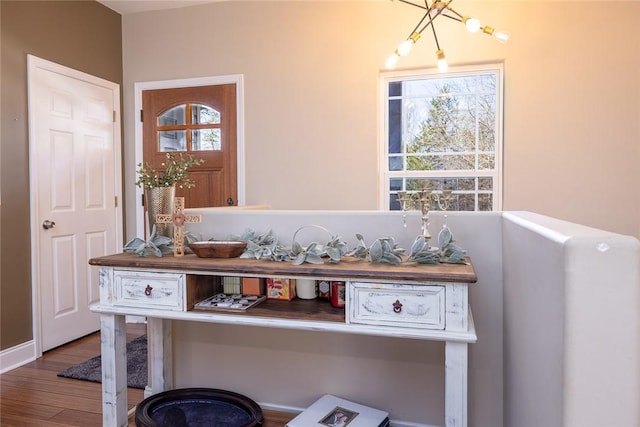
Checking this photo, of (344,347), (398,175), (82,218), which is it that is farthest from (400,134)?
(82,218)

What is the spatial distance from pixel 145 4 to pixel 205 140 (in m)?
1.28

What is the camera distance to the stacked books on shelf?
5.77 feet

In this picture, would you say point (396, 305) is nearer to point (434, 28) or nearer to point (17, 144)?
point (434, 28)

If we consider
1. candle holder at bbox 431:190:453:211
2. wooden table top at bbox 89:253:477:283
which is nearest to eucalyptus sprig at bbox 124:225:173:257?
wooden table top at bbox 89:253:477:283

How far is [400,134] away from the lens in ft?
11.4

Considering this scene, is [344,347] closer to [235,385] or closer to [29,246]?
[235,385]

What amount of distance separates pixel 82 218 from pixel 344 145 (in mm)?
2208

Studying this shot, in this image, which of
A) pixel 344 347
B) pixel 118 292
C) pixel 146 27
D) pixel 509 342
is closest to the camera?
pixel 509 342

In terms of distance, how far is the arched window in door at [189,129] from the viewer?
382cm

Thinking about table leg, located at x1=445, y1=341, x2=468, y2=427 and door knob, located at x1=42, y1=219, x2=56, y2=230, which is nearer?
table leg, located at x1=445, y1=341, x2=468, y2=427

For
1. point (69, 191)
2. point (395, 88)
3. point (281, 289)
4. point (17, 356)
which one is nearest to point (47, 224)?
point (69, 191)

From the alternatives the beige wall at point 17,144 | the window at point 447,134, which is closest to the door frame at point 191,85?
the beige wall at point 17,144

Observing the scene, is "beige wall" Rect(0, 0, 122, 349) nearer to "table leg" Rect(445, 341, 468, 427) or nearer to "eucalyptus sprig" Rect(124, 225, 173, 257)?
"eucalyptus sprig" Rect(124, 225, 173, 257)

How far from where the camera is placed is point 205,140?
3855 millimetres
